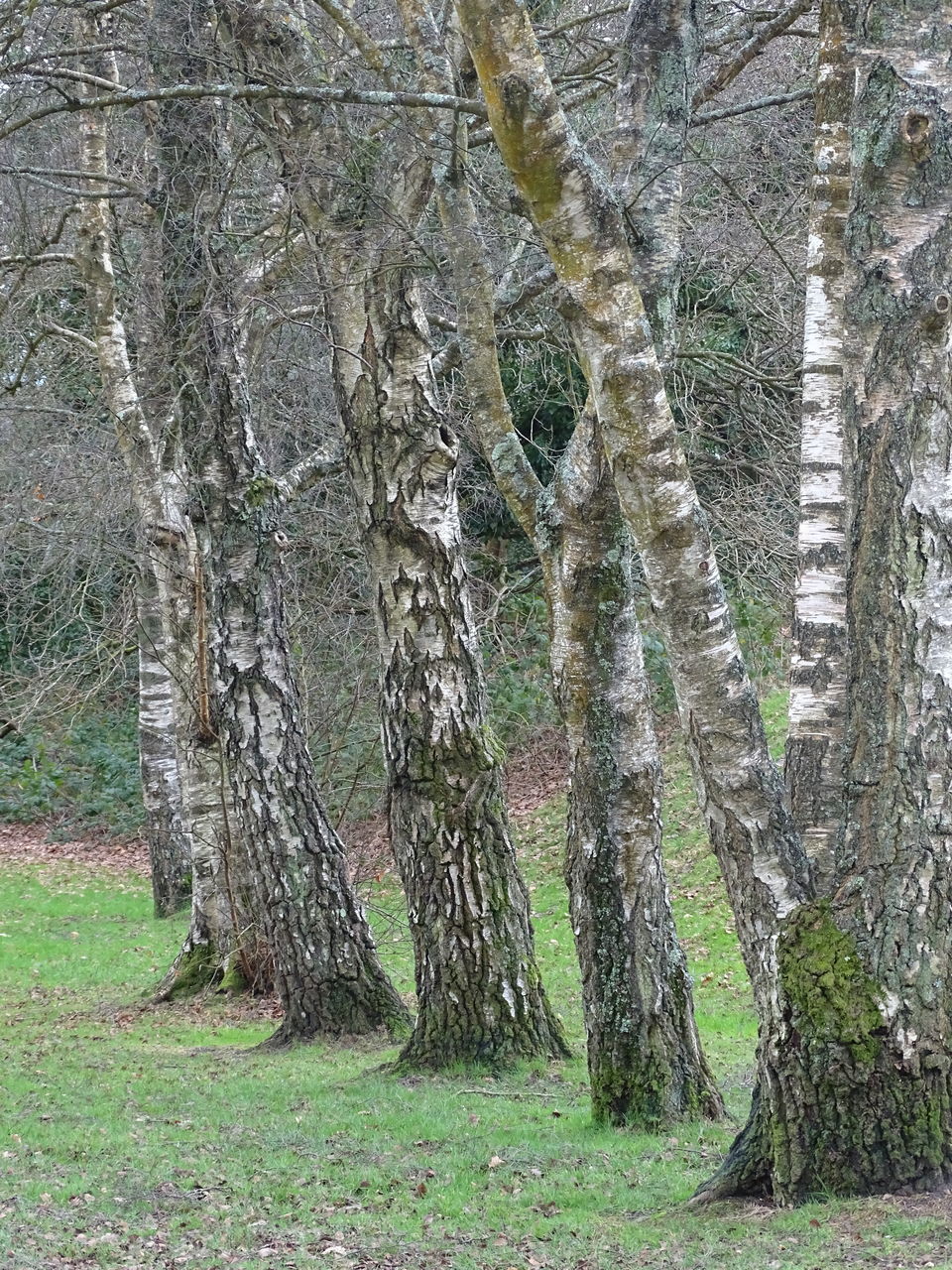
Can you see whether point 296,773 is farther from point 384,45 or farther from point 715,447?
point 715,447

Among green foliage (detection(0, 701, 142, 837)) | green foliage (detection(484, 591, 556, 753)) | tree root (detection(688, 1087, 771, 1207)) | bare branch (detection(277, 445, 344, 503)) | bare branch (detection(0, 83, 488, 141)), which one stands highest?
bare branch (detection(0, 83, 488, 141))

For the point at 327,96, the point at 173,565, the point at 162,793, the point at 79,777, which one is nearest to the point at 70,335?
the point at 173,565

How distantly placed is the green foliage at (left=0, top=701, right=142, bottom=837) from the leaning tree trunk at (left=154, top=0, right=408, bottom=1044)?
1408 centimetres

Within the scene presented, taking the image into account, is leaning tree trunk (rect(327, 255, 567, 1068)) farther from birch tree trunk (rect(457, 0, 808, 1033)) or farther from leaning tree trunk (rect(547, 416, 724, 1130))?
birch tree trunk (rect(457, 0, 808, 1033))

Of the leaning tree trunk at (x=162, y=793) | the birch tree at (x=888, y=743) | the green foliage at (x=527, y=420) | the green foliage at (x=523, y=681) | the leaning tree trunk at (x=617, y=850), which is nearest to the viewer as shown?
the birch tree at (x=888, y=743)

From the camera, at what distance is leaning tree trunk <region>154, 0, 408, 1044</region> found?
9297mm

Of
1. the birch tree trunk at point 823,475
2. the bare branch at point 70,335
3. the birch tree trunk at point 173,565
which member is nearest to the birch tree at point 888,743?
the birch tree trunk at point 823,475

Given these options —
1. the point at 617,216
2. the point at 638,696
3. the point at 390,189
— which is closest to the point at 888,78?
the point at 617,216

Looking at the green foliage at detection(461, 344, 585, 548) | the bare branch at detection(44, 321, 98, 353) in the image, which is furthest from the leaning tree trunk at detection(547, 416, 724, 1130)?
the bare branch at detection(44, 321, 98, 353)

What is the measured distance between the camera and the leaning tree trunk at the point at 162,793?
1612 centimetres

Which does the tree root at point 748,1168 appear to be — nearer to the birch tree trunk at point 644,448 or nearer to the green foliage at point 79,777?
the birch tree trunk at point 644,448

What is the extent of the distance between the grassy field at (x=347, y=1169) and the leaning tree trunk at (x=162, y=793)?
542cm

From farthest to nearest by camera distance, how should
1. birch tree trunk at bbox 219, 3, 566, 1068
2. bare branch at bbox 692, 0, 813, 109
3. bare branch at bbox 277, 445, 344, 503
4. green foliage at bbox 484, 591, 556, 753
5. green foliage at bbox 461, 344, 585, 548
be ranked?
1. green foliage at bbox 484, 591, 556, 753
2. green foliage at bbox 461, 344, 585, 548
3. bare branch at bbox 277, 445, 344, 503
4. birch tree trunk at bbox 219, 3, 566, 1068
5. bare branch at bbox 692, 0, 813, 109

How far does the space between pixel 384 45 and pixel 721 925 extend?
8.06 meters
